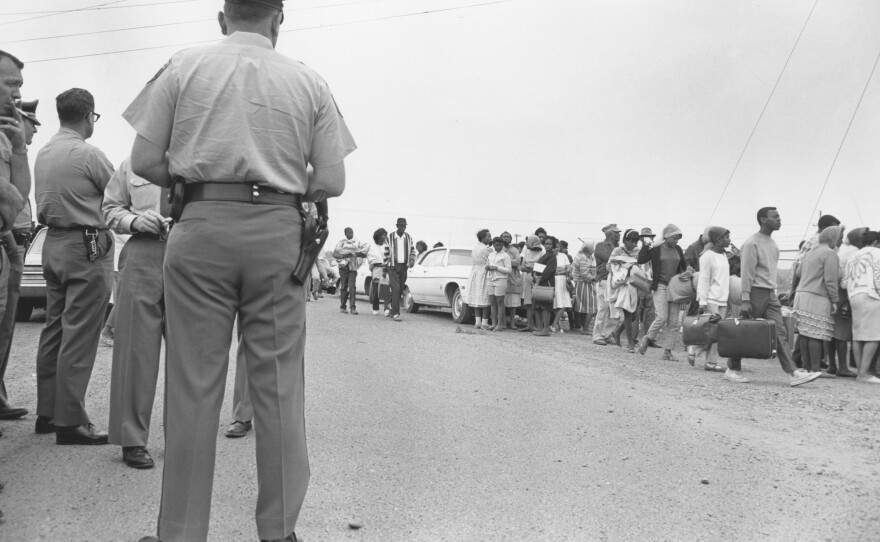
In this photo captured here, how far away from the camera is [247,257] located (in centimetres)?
286

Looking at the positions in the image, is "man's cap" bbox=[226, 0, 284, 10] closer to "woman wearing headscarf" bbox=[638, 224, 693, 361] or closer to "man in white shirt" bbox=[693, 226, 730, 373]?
"man in white shirt" bbox=[693, 226, 730, 373]

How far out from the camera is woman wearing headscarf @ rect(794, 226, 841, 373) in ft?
33.0

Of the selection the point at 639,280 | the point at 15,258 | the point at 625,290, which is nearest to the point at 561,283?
the point at 625,290

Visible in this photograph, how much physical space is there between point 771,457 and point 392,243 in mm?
11527

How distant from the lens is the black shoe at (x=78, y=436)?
4.79m

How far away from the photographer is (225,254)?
284cm

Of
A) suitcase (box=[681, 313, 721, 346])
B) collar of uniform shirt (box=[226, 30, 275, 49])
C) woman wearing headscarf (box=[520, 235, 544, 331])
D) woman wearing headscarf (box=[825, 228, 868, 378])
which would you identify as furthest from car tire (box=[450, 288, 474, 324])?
collar of uniform shirt (box=[226, 30, 275, 49])

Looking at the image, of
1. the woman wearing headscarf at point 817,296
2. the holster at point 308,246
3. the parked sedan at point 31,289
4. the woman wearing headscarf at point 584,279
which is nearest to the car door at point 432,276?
the woman wearing headscarf at point 584,279

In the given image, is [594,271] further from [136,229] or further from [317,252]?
[317,252]

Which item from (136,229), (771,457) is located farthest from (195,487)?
(771,457)

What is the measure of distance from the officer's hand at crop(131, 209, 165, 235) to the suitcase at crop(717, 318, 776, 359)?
657 cm

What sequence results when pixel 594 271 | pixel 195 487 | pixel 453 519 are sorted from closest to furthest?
pixel 195 487 → pixel 453 519 → pixel 594 271

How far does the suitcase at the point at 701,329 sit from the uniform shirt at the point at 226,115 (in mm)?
7780

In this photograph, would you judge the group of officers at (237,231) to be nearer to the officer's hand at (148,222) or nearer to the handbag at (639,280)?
the officer's hand at (148,222)
